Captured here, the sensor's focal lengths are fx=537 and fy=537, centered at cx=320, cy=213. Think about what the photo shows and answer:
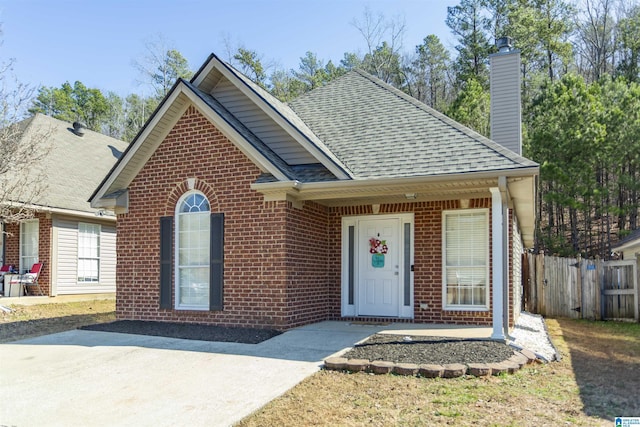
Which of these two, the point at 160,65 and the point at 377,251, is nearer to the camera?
the point at 377,251

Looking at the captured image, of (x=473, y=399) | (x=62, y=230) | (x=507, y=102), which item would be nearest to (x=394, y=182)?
(x=473, y=399)

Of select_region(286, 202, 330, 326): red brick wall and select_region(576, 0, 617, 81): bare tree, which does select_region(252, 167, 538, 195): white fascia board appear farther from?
select_region(576, 0, 617, 81): bare tree

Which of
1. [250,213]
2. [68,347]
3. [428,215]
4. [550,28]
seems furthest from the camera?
[550,28]

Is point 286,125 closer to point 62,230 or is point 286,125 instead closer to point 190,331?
point 190,331

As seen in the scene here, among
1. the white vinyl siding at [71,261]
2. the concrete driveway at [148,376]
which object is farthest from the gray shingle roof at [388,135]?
the white vinyl siding at [71,261]

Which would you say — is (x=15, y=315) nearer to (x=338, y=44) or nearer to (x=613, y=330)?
(x=613, y=330)

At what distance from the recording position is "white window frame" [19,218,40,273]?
645 inches

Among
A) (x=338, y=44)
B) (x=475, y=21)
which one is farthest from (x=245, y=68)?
(x=475, y=21)

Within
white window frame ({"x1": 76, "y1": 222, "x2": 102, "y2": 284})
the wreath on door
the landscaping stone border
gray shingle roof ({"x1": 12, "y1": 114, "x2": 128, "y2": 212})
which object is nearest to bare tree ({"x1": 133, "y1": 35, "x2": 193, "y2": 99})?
gray shingle roof ({"x1": 12, "y1": 114, "x2": 128, "y2": 212})

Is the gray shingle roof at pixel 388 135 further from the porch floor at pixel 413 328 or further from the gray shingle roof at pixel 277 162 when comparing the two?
the porch floor at pixel 413 328

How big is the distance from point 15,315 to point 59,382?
7.93m

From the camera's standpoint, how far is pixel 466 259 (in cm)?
1052

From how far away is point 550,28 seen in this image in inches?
1197

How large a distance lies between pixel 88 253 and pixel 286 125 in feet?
33.8
